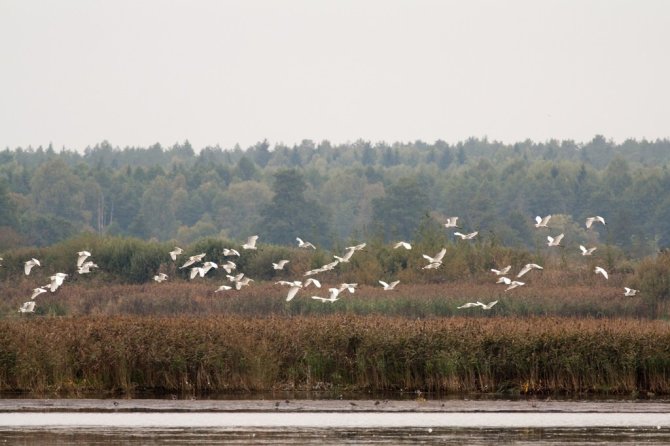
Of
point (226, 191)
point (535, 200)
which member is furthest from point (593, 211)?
point (226, 191)

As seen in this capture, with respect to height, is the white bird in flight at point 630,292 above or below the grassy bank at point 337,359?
above

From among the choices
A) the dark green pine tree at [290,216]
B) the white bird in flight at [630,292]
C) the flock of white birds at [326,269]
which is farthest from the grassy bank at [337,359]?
the dark green pine tree at [290,216]

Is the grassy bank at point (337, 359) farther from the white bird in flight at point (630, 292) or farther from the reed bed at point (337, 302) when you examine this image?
the white bird in flight at point (630, 292)

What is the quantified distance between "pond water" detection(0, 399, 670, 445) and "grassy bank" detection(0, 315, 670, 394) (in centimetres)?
162

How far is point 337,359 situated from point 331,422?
534 centimetres

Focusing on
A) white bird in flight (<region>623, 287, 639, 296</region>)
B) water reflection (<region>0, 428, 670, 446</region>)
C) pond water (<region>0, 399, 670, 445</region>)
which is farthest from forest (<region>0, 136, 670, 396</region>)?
water reflection (<region>0, 428, 670, 446</region>)

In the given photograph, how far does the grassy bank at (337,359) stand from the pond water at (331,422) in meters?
1.62

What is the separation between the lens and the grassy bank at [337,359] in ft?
112

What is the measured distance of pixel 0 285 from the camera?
61.2m

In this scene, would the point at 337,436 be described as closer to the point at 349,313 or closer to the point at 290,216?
the point at 349,313

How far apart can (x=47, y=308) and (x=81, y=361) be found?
71.9ft

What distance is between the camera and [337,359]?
35156 millimetres

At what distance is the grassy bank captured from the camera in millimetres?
34094

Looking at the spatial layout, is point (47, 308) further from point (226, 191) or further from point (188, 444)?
point (226, 191)
